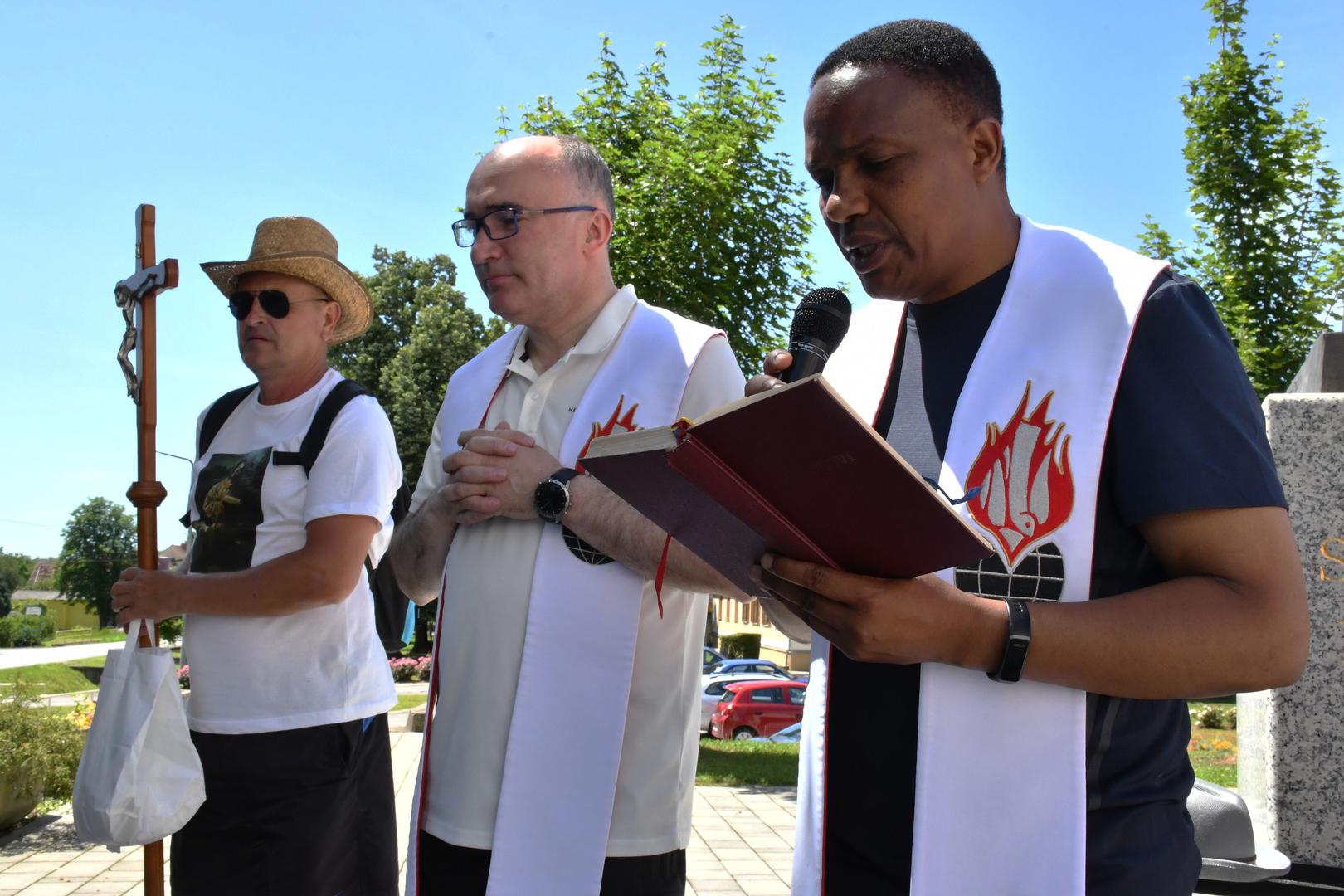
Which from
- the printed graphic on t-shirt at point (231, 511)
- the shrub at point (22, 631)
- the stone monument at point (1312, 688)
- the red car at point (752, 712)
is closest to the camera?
the printed graphic on t-shirt at point (231, 511)

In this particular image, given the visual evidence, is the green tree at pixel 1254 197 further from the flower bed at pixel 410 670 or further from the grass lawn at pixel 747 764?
the flower bed at pixel 410 670

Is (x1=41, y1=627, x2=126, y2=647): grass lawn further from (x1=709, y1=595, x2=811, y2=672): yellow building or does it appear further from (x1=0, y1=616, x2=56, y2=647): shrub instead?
(x1=709, y1=595, x2=811, y2=672): yellow building

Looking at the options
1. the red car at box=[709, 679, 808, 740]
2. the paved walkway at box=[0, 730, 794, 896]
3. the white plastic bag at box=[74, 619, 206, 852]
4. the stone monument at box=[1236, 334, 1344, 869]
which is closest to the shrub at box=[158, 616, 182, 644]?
the paved walkway at box=[0, 730, 794, 896]

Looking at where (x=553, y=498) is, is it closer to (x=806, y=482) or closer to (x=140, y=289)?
(x=806, y=482)

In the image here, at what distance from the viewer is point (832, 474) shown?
4.62 feet

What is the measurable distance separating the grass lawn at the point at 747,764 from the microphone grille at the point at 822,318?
6884mm

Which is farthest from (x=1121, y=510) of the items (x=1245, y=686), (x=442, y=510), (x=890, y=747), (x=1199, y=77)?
(x=1199, y=77)

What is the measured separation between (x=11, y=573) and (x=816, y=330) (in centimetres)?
14785

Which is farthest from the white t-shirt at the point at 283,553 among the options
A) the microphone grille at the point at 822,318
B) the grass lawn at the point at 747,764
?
the grass lawn at the point at 747,764

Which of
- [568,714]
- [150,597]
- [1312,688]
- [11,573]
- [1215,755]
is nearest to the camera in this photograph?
[568,714]

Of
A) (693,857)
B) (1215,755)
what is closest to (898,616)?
(693,857)

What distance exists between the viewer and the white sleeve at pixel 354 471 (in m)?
3.32

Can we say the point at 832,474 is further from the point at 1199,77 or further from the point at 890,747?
the point at 1199,77

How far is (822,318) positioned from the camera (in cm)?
213
